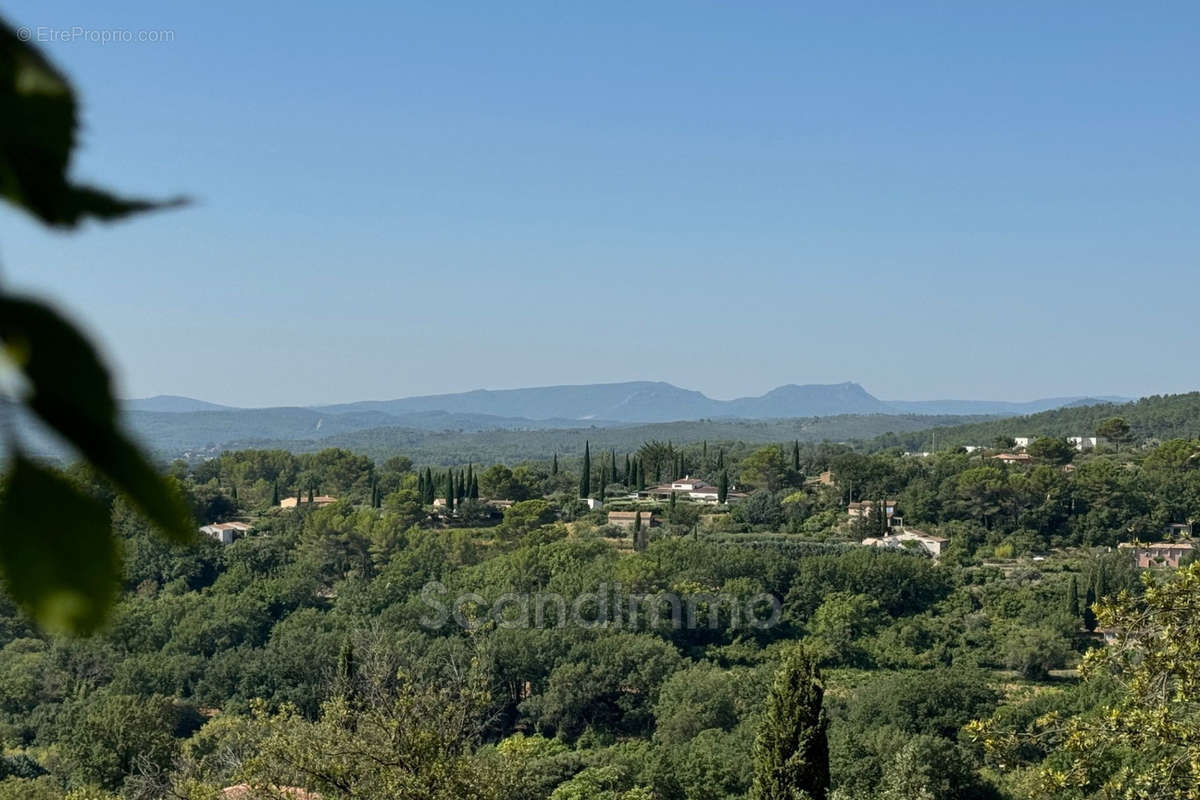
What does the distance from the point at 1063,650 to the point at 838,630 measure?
6119 millimetres

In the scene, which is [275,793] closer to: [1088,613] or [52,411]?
[52,411]

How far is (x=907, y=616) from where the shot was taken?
1324 inches

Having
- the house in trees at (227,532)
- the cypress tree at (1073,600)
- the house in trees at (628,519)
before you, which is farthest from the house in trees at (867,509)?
the house in trees at (227,532)

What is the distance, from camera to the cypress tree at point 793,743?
14.2m

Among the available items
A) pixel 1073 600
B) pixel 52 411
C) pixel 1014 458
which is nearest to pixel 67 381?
pixel 52 411

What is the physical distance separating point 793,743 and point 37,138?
14.9m

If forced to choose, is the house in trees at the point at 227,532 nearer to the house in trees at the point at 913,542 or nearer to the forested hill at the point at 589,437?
the house in trees at the point at 913,542

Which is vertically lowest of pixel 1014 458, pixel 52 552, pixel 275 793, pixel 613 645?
pixel 613 645

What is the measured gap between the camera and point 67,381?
36cm

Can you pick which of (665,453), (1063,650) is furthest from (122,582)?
(665,453)

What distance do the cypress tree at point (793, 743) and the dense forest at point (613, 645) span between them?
0.16 feet

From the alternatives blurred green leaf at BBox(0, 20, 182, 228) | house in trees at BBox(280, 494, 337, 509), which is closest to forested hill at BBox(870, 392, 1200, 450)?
house in trees at BBox(280, 494, 337, 509)

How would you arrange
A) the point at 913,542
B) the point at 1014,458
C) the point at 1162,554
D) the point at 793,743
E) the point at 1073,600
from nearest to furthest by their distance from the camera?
the point at 793,743
the point at 1073,600
the point at 1162,554
the point at 913,542
the point at 1014,458

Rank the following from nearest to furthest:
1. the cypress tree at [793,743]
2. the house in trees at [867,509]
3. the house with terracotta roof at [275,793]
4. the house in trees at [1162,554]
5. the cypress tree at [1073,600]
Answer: the house with terracotta roof at [275,793], the cypress tree at [793,743], the cypress tree at [1073,600], the house in trees at [1162,554], the house in trees at [867,509]
